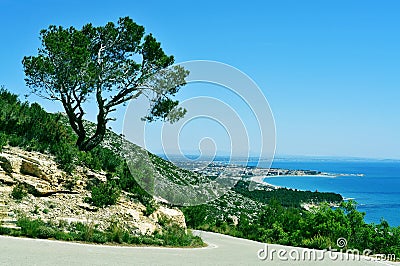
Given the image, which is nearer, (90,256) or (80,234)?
(90,256)

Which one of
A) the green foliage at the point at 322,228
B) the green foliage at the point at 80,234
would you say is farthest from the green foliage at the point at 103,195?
the green foliage at the point at 322,228

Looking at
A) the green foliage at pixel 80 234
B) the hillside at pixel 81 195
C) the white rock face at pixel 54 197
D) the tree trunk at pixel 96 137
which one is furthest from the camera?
the tree trunk at pixel 96 137

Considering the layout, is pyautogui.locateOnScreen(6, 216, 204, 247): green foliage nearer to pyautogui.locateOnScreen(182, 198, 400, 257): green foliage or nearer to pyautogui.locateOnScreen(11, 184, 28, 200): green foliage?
pyautogui.locateOnScreen(11, 184, 28, 200): green foliage

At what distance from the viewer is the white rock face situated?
1341cm

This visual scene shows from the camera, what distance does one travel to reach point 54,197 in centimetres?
1484

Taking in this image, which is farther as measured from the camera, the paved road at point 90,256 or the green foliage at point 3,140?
the green foliage at point 3,140

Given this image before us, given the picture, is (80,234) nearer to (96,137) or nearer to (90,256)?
(90,256)

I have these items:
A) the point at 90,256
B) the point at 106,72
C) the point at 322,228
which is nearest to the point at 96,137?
the point at 106,72

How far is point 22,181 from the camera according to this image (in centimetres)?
1434

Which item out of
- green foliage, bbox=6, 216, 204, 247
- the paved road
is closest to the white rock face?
green foliage, bbox=6, 216, 204, 247

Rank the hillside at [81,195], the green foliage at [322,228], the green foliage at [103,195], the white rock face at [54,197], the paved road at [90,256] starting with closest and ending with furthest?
the paved road at [90,256]
the hillside at [81,195]
the white rock face at [54,197]
the green foliage at [103,195]
the green foliage at [322,228]

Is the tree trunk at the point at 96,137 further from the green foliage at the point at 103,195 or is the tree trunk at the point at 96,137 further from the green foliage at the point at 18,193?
the green foliage at the point at 18,193

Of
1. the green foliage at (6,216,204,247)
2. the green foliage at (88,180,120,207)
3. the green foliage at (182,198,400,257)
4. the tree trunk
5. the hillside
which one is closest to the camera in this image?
the green foliage at (6,216,204,247)

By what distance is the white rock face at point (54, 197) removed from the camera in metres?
13.4
